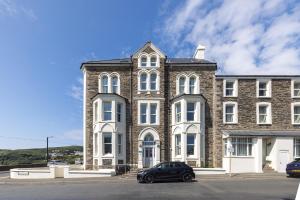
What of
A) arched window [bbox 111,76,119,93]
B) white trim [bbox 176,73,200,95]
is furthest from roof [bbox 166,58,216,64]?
arched window [bbox 111,76,119,93]

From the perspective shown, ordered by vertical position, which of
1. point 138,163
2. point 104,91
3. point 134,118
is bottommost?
point 138,163

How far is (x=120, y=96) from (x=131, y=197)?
778 inches

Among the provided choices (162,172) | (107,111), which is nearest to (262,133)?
(162,172)

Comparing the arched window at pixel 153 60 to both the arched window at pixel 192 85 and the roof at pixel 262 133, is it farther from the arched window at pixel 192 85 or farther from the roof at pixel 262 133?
the roof at pixel 262 133

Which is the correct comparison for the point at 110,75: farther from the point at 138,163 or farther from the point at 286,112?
the point at 286,112

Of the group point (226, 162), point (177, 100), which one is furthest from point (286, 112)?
point (177, 100)

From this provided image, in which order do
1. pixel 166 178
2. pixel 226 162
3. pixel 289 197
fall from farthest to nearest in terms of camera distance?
1. pixel 226 162
2. pixel 166 178
3. pixel 289 197

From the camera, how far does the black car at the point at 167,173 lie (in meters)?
25.6

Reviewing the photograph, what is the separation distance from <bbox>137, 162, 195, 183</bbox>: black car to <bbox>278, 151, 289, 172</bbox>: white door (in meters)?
11.5

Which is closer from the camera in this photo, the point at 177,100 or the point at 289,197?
the point at 289,197

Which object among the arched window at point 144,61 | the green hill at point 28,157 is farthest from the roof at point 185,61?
the green hill at point 28,157

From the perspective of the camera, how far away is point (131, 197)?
55.7 ft

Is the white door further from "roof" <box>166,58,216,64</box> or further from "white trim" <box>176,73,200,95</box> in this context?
"roof" <box>166,58,216,64</box>

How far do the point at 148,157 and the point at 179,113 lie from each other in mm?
5328
